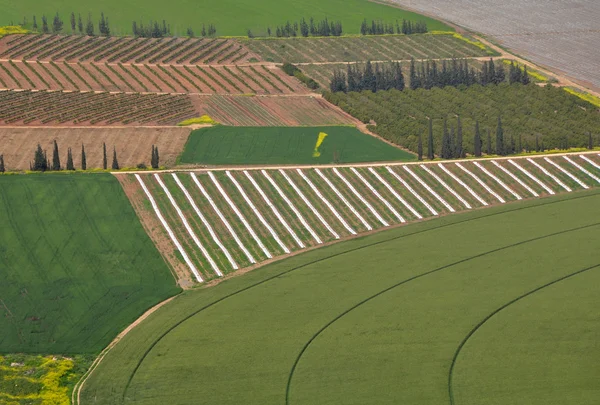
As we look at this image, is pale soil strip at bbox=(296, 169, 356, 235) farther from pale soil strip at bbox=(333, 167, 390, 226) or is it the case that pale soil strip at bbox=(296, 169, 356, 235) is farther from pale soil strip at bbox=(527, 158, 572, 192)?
pale soil strip at bbox=(527, 158, 572, 192)

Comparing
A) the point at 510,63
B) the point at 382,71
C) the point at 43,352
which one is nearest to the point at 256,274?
the point at 43,352

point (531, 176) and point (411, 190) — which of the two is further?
point (531, 176)

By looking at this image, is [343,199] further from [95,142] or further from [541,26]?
[541,26]

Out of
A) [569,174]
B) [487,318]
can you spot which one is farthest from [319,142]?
[487,318]

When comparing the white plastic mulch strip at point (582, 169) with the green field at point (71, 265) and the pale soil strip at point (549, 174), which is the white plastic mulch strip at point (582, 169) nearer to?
the pale soil strip at point (549, 174)

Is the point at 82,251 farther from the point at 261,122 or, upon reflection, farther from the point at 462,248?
the point at 261,122

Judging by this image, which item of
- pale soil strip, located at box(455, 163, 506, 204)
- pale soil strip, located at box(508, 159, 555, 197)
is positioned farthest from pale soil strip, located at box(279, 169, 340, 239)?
A: pale soil strip, located at box(508, 159, 555, 197)
